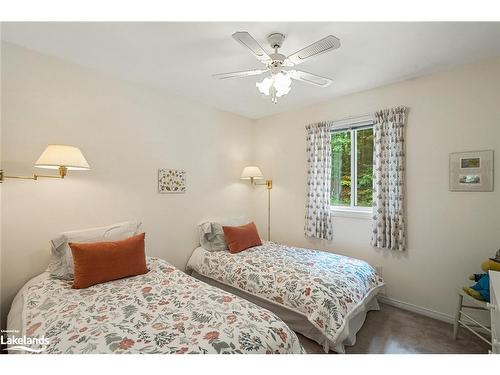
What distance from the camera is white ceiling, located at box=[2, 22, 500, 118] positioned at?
1.60 m

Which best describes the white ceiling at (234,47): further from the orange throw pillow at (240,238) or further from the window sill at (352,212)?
A: the orange throw pillow at (240,238)

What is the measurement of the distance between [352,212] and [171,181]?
88.1 inches

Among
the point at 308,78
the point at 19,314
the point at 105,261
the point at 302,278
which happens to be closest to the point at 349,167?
the point at 308,78

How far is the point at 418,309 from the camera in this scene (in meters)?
2.36

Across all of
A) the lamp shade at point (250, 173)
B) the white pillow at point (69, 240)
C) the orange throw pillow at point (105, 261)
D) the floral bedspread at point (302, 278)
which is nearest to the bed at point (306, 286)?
the floral bedspread at point (302, 278)

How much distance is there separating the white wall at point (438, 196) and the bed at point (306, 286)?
0.42 m

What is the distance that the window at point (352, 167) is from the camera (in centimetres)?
281

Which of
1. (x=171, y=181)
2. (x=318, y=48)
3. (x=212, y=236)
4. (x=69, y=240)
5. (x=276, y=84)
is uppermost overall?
(x=318, y=48)

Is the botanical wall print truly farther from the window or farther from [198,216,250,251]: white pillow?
the window

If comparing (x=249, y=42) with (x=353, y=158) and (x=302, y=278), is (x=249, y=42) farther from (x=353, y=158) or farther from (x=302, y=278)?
(x=353, y=158)

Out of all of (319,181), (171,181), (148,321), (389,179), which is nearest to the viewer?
(148,321)
